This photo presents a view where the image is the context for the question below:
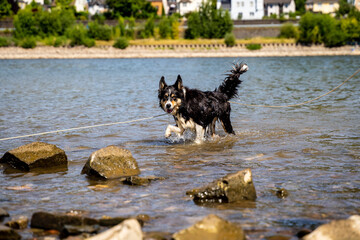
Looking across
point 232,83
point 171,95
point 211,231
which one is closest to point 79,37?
point 232,83

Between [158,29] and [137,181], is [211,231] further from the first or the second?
[158,29]

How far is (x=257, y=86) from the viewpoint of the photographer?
27906mm

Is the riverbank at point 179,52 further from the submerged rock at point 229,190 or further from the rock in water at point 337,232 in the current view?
the rock in water at point 337,232

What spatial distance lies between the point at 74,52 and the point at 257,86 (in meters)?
65.3

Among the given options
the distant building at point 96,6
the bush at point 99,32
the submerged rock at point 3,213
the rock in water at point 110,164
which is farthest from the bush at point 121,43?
the submerged rock at point 3,213

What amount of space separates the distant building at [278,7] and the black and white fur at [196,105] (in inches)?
4694

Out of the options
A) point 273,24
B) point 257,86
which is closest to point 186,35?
point 273,24

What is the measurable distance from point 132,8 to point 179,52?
106 ft

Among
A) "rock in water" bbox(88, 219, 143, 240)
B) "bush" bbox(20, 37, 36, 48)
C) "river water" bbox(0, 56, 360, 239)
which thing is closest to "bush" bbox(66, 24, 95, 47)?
"bush" bbox(20, 37, 36, 48)

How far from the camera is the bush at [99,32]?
95.6 metres

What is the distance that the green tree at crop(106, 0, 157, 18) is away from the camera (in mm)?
113625

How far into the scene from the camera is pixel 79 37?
301ft

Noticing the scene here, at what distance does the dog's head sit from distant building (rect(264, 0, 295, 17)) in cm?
12064

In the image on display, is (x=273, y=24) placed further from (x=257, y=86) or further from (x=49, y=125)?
(x=49, y=125)
